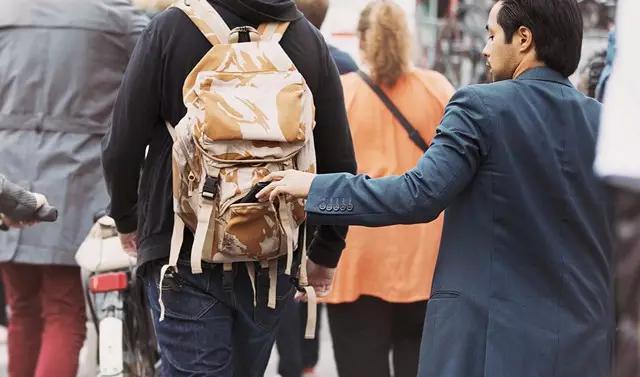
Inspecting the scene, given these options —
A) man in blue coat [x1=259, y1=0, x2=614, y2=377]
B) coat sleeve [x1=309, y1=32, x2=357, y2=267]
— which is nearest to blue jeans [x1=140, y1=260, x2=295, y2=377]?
coat sleeve [x1=309, y1=32, x2=357, y2=267]

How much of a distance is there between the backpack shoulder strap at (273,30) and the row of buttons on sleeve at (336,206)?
2.17 feet

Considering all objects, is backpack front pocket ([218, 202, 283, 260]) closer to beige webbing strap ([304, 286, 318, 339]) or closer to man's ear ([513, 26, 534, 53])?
beige webbing strap ([304, 286, 318, 339])

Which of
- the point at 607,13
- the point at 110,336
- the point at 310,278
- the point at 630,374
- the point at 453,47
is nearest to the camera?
the point at 630,374

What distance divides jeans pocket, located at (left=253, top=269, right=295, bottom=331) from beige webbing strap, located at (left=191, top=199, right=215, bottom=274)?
233mm

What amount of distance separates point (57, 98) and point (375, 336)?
5.06 ft

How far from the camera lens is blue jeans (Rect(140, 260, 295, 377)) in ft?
11.7

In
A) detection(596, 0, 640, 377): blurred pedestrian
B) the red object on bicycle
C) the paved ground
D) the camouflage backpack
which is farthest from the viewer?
the paved ground

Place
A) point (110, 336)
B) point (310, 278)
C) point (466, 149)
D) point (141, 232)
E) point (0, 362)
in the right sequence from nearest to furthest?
point (466, 149)
point (141, 232)
point (310, 278)
point (110, 336)
point (0, 362)

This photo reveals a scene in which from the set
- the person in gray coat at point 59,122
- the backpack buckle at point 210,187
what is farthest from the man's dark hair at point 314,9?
the backpack buckle at point 210,187

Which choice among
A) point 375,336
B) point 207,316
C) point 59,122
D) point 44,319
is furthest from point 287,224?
point 44,319

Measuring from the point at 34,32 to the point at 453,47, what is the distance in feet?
31.1

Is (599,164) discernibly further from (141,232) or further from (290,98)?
(141,232)

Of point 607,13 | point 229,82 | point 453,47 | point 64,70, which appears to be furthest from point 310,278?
point 453,47

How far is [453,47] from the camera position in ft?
46.6
